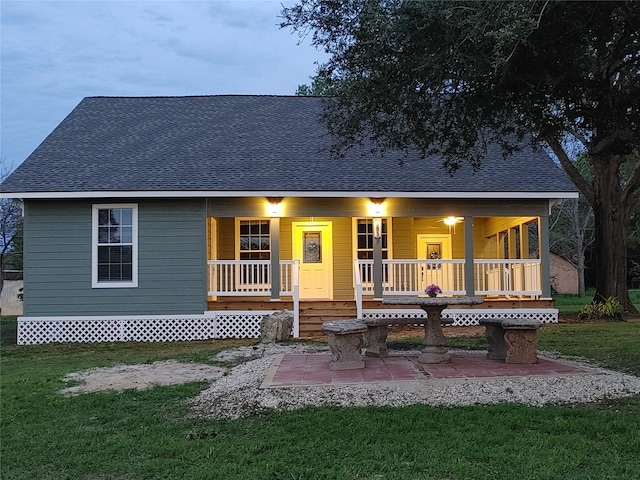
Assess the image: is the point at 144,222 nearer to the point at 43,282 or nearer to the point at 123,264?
the point at 123,264

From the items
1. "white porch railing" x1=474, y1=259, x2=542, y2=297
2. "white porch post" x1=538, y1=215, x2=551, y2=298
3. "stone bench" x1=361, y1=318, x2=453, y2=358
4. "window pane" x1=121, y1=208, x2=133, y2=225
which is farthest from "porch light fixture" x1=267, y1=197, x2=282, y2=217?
"white porch post" x1=538, y1=215, x2=551, y2=298

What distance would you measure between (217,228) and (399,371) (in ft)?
30.8

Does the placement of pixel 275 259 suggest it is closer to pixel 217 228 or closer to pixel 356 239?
pixel 217 228

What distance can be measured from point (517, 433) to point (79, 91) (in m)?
72.1

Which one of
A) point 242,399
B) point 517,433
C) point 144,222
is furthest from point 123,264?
point 517,433

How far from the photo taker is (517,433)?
200 inches

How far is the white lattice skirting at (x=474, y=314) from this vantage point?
560 inches

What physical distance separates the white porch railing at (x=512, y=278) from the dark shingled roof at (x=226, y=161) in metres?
1.75

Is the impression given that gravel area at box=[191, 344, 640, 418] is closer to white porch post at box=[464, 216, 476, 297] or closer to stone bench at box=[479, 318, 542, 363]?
stone bench at box=[479, 318, 542, 363]

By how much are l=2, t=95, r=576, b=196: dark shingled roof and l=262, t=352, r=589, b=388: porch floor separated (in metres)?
5.35

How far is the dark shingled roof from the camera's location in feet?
45.7

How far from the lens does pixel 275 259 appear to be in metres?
14.3

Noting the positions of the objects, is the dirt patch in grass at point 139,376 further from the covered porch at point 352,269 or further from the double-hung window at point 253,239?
the double-hung window at point 253,239

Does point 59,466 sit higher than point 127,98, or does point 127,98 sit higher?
point 127,98
